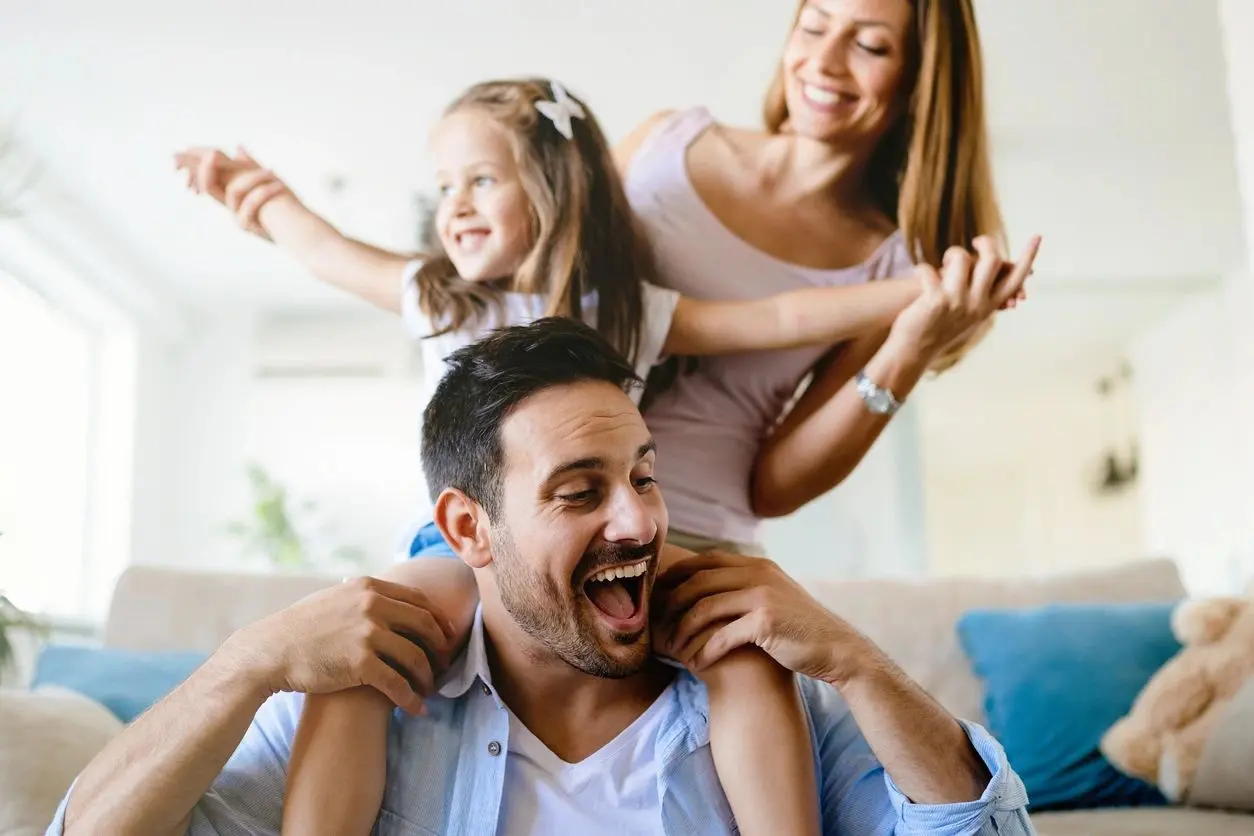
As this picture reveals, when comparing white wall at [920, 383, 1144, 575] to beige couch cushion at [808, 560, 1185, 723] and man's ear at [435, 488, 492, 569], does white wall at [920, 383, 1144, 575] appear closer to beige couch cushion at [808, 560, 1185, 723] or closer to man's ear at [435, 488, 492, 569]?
beige couch cushion at [808, 560, 1185, 723]

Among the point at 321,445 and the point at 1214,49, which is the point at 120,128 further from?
the point at 1214,49

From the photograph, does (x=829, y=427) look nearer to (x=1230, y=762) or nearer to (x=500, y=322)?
(x=500, y=322)

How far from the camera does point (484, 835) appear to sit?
4.18ft

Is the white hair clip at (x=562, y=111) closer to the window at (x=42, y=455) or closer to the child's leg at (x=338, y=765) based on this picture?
the child's leg at (x=338, y=765)

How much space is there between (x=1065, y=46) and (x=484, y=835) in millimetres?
1841

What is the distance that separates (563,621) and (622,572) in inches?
3.1

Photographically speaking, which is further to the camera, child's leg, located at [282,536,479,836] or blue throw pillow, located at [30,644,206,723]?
blue throw pillow, located at [30,644,206,723]

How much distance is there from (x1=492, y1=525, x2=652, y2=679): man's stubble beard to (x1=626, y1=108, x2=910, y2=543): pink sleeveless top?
487 millimetres

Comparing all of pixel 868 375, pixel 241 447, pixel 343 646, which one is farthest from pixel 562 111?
pixel 241 447

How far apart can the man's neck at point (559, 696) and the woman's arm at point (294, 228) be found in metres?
0.64

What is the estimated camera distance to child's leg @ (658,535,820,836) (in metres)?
1.22

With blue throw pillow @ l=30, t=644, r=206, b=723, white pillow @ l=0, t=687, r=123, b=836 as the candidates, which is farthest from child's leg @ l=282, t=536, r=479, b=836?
blue throw pillow @ l=30, t=644, r=206, b=723

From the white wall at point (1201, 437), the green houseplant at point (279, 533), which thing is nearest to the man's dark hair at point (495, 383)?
the white wall at point (1201, 437)

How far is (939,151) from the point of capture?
75.4 inches
